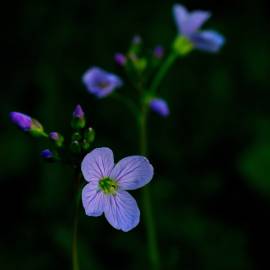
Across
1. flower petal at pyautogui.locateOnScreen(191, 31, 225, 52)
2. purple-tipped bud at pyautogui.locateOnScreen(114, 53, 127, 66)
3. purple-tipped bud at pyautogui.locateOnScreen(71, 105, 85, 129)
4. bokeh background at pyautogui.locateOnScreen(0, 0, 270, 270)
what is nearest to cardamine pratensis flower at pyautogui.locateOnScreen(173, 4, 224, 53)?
flower petal at pyautogui.locateOnScreen(191, 31, 225, 52)

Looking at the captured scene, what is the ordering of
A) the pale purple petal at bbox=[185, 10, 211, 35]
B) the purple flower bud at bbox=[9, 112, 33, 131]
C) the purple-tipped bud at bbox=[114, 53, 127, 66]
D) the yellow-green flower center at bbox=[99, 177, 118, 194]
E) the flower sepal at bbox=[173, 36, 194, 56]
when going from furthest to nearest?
the flower sepal at bbox=[173, 36, 194, 56], the pale purple petal at bbox=[185, 10, 211, 35], the purple-tipped bud at bbox=[114, 53, 127, 66], the purple flower bud at bbox=[9, 112, 33, 131], the yellow-green flower center at bbox=[99, 177, 118, 194]

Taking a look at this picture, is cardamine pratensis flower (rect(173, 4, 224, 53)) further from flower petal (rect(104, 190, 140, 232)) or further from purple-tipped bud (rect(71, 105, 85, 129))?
flower petal (rect(104, 190, 140, 232))

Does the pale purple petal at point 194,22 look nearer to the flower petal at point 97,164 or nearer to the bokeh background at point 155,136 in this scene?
the bokeh background at point 155,136

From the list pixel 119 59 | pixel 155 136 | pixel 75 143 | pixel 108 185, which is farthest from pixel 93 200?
pixel 155 136

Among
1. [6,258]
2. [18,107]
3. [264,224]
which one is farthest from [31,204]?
[264,224]

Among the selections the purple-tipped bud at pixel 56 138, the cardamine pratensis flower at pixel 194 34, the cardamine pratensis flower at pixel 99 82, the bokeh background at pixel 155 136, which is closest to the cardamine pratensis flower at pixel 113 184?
the purple-tipped bud at pixel 56 138

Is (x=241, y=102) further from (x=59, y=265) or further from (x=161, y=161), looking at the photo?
(x=59, y=265)
